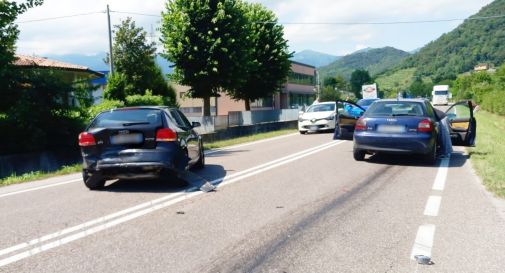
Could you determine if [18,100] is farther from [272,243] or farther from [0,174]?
[272,243]

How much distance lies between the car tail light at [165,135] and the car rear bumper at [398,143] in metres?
4.82

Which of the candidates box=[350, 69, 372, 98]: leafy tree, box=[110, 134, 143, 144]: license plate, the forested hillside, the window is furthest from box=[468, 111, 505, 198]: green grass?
box=[350, 69, 372, 98]: leafy tree

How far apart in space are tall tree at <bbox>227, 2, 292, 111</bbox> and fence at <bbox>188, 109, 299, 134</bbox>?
2.51 m

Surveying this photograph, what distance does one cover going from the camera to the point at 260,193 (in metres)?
7.18

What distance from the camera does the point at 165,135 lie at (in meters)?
7.58

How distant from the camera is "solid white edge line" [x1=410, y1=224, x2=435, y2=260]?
14.2ft

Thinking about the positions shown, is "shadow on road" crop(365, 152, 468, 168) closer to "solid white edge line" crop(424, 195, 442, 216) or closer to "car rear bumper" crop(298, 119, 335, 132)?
"solid white edge line" crop(424, 195, 442, 216)

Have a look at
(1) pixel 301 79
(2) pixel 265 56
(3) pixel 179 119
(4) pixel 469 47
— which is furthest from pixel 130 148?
(4) pixel 469 47

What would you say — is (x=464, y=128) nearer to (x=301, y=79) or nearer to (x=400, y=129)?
(x=400, y=129)

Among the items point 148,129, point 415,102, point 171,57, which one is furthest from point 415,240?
point 171,57

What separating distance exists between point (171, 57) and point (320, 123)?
348 inches

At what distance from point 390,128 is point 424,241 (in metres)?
5.90

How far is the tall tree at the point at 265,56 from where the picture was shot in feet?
108

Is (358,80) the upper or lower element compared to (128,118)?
upper
